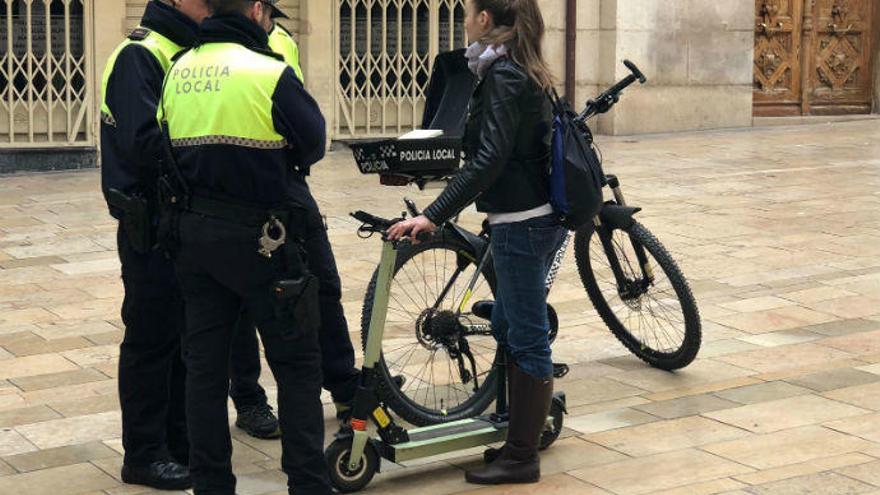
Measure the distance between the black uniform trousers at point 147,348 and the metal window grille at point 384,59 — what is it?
9383mm

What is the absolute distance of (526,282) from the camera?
5.47 meters

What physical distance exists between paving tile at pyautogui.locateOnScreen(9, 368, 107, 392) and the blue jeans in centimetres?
219

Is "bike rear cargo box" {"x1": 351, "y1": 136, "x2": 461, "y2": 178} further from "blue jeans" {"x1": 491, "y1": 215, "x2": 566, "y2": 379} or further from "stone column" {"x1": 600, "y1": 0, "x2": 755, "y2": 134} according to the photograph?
"stone column" {"x1": 600, "y1": 0, "x2": 755, "y2": 134}

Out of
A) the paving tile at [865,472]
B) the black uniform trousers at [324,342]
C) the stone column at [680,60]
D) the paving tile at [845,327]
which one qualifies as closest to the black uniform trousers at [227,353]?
the black uniform trousers at [324,342]

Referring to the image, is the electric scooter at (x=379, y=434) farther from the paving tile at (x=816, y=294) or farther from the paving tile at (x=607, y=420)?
the paving tile at (x=816, y=294)

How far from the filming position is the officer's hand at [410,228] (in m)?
5.18

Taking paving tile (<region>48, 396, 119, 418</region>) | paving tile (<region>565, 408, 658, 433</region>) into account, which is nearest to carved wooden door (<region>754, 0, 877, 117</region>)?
paving tile (<region>565, 408, 658, 433</region>)

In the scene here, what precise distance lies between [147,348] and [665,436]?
6.43 feet

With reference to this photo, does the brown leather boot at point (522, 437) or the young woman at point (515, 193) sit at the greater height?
the young woman at point (515, 193)

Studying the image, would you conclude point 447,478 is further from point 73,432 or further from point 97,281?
point 97,281

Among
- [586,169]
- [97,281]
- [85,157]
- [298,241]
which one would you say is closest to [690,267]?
[97,281]

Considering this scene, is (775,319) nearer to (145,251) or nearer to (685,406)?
(685,406)

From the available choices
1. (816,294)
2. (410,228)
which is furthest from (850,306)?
(410,228)

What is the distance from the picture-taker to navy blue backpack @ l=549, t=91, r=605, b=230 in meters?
5.39
